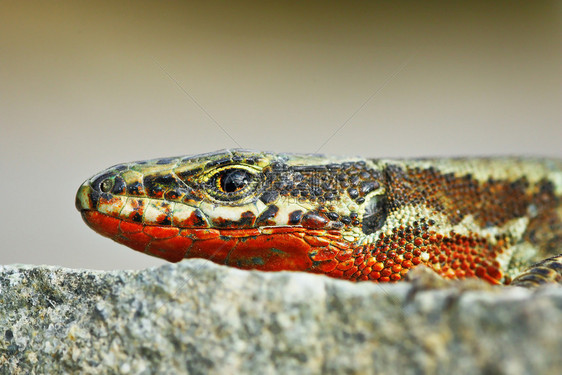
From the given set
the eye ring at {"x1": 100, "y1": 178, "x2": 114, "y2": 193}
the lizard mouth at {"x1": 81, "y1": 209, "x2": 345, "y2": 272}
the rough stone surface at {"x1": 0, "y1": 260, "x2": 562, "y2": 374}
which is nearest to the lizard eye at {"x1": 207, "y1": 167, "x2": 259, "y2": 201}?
the lizard mouth at {"x1": 81, "y1": 209, "x2": 345, "y2": 272}

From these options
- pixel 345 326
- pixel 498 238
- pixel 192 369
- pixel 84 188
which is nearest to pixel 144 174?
pixel 84 188

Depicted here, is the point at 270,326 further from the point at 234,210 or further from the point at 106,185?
the point at 106,185

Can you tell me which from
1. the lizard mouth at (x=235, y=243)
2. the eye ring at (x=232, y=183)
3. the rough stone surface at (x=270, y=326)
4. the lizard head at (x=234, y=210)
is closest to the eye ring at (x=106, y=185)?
the lizard head at (x=234, y=210)

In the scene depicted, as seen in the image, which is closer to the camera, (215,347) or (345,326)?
(345,326)

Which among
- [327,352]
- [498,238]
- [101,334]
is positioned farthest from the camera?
[498,238]

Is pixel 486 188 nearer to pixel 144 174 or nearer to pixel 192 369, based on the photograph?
pixel 144 174

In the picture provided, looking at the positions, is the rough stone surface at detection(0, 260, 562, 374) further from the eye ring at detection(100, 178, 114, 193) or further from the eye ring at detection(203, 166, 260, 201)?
the eye ring at detection(203, 166, 260, 201)
